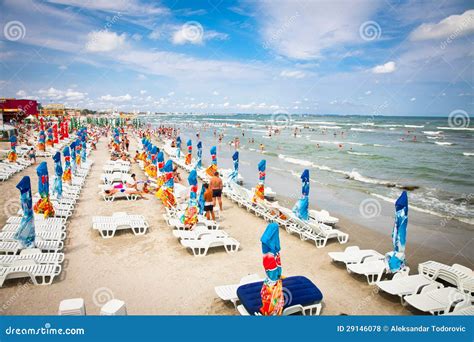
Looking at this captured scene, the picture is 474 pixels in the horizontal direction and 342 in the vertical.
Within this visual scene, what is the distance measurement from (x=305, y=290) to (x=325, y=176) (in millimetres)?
14050

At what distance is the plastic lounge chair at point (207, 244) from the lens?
23.9ft

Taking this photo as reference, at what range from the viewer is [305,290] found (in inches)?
207

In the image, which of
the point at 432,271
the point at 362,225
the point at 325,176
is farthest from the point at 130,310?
the point at 325,176

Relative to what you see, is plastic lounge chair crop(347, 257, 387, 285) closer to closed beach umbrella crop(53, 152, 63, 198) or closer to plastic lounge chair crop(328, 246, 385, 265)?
plastic lounge chair crop(328, 246, 385, 265)

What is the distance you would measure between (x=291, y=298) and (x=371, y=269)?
228 cm

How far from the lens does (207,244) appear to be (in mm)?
7312

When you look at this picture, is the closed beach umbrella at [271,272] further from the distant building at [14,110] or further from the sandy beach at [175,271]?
the distant building at [14,110]

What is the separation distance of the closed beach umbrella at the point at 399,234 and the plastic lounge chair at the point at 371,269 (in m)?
0.23

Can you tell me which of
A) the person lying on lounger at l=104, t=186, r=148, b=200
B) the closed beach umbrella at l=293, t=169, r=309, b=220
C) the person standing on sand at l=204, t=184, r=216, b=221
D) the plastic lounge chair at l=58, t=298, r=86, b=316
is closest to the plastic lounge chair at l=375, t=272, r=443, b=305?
the closed beach umbrella at l=293, t=169, r=309, b=220

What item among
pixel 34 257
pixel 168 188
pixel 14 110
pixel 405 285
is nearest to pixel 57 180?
pixel 168 188

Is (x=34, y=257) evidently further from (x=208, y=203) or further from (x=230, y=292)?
(x=208, y=203)

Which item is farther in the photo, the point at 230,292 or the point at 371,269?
the point at 371,269
